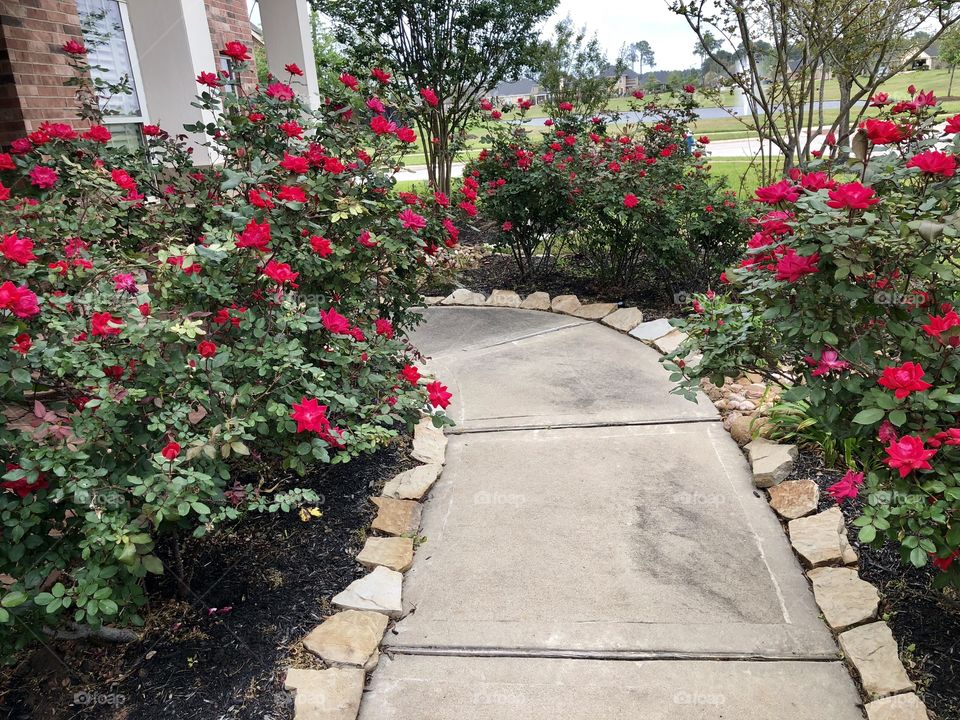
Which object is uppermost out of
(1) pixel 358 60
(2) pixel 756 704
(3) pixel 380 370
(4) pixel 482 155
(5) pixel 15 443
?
(1) pixel 358 60

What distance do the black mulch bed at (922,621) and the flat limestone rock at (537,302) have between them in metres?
3.29

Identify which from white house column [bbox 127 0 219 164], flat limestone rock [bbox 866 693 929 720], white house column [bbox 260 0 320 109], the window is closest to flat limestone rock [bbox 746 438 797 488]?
flat limestone rock [bbox 866 693 929 720]

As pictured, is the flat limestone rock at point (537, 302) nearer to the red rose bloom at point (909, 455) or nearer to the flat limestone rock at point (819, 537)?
the flat limestone rock at point (819, 537)

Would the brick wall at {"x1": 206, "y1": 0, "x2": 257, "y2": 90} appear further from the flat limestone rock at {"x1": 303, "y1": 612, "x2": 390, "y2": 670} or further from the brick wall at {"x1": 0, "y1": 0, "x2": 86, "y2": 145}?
the flat limestone rock at {"x1": 303, "y1": 612, "x2": 390, "y2": 670}

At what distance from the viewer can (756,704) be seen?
185 centimetres

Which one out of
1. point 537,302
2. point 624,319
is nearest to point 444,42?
point 537,302

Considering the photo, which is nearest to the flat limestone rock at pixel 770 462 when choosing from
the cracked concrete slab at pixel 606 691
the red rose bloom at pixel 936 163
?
the cracked concrete slab at pixel 606 691

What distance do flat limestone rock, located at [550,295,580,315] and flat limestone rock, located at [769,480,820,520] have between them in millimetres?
2774

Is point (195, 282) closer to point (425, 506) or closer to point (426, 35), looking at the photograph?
point (425, 506)

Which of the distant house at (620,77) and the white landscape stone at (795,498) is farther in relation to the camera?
the distant house at (620,77)

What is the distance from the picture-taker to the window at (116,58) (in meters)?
5.13

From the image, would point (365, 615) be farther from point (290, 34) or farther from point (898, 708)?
point (290, 34)

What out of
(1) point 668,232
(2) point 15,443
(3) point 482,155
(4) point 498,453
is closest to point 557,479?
(4) point 498,453

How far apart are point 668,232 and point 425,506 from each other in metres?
3.12
